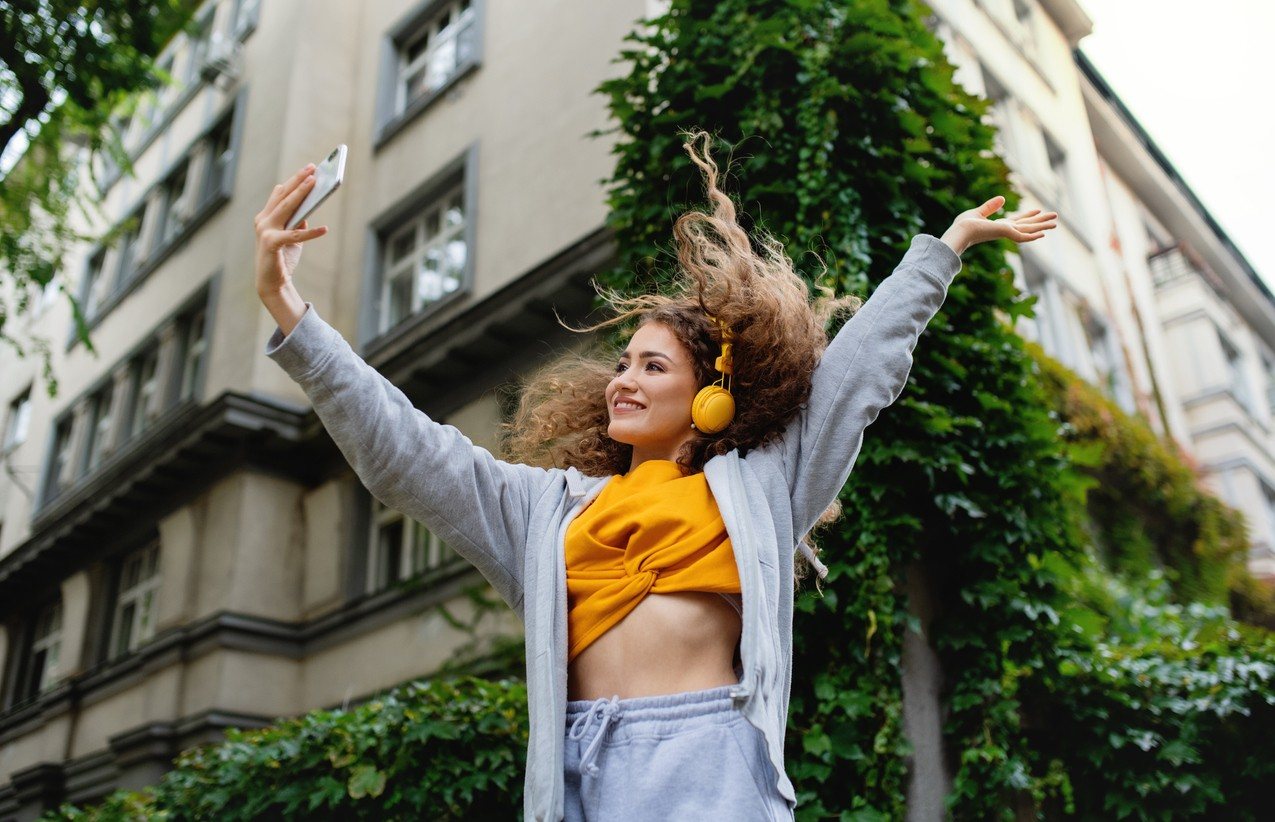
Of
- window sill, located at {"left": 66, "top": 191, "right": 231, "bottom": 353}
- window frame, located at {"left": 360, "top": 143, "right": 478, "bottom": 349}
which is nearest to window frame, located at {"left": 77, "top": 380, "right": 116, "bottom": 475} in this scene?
window sill, located at {"left": 66, "top": 191, "right": 231, "bottom": 353}

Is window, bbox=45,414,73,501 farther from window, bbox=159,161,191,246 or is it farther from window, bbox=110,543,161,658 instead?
window, bbox=110,543,161,658

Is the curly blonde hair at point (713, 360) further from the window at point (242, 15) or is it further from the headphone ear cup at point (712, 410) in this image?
the window at point (242, 15)

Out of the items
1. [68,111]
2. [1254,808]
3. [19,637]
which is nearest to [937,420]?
[1254,808]

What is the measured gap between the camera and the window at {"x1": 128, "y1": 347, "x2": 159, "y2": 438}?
15633 mm

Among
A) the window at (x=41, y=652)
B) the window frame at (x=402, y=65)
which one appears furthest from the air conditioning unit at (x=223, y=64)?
the window at (x=41, y=652)

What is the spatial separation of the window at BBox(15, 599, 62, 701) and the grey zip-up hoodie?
51.3 feet

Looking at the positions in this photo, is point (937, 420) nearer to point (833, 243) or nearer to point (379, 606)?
point (833, 243)

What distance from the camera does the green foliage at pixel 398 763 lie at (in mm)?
5109

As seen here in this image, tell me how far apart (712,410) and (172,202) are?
55.4 feet

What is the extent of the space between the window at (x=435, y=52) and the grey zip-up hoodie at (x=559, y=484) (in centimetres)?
1091

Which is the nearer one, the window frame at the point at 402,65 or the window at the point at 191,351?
the window frame at the point at 402,65

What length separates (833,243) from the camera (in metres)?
5.60

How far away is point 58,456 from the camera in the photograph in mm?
18312

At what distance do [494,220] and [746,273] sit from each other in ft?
28.5
